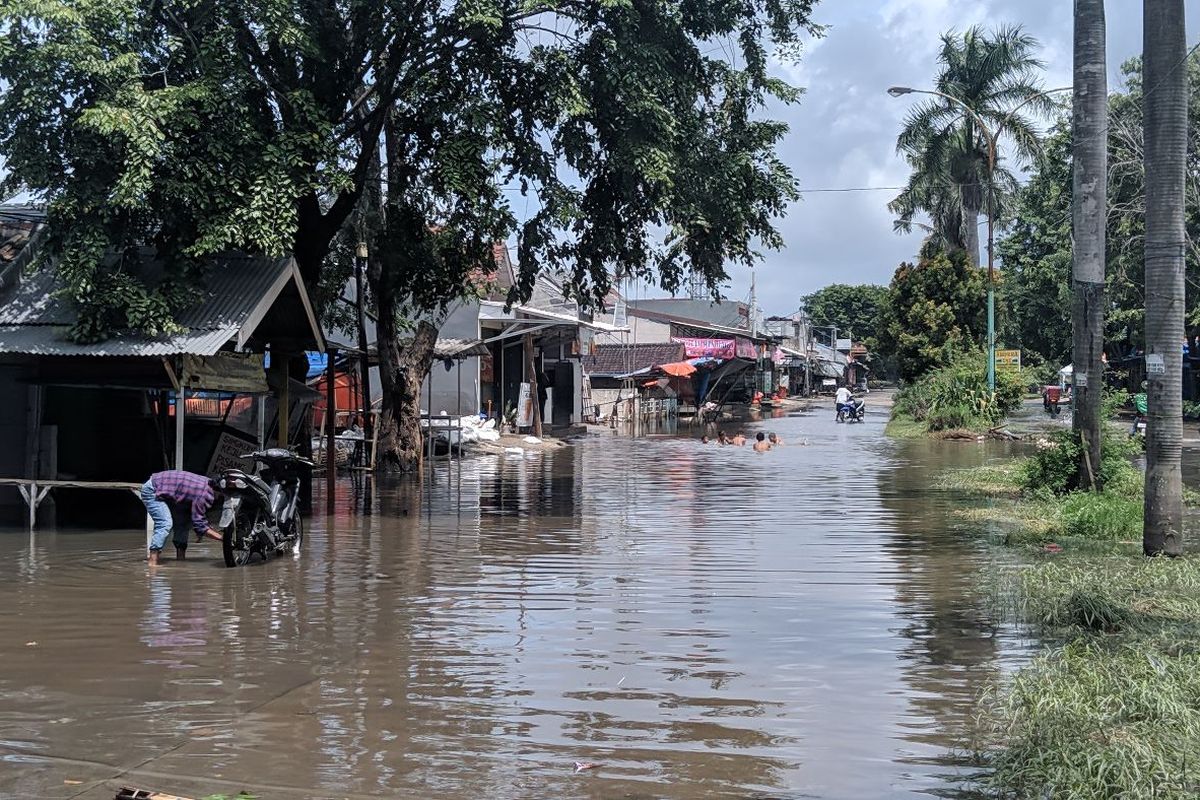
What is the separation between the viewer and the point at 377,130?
54.7 feet

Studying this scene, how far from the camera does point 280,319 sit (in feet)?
53.6

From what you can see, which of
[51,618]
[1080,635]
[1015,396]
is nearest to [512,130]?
[51,618]

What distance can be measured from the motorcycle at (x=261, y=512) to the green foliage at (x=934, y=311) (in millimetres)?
33808

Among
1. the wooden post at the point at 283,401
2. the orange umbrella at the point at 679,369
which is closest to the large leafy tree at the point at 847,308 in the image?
the orange umbrella at the point at 679,369

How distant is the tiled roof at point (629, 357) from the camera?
2140 inches

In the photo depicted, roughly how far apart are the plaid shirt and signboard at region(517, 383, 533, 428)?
24189mm

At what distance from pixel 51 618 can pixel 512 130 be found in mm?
9898

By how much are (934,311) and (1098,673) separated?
38.3 m

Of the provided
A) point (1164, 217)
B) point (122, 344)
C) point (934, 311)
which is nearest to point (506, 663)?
point (1164, 217)

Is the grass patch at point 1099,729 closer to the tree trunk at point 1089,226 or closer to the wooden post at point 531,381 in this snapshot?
the tree trunk at point 1089,226

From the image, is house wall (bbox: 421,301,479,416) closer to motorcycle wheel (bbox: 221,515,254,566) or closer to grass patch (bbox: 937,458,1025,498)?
grass patch (bbox: 937,458,1025,498)

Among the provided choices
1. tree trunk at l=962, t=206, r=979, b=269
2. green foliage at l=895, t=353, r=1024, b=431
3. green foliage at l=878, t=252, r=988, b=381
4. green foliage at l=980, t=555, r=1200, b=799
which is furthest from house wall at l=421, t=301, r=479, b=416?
green foliage at l=980, t=555, r=1200, b=799

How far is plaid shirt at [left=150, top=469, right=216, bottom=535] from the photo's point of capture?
38.2ft

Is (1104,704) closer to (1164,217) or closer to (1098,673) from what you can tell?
(1098,673)
